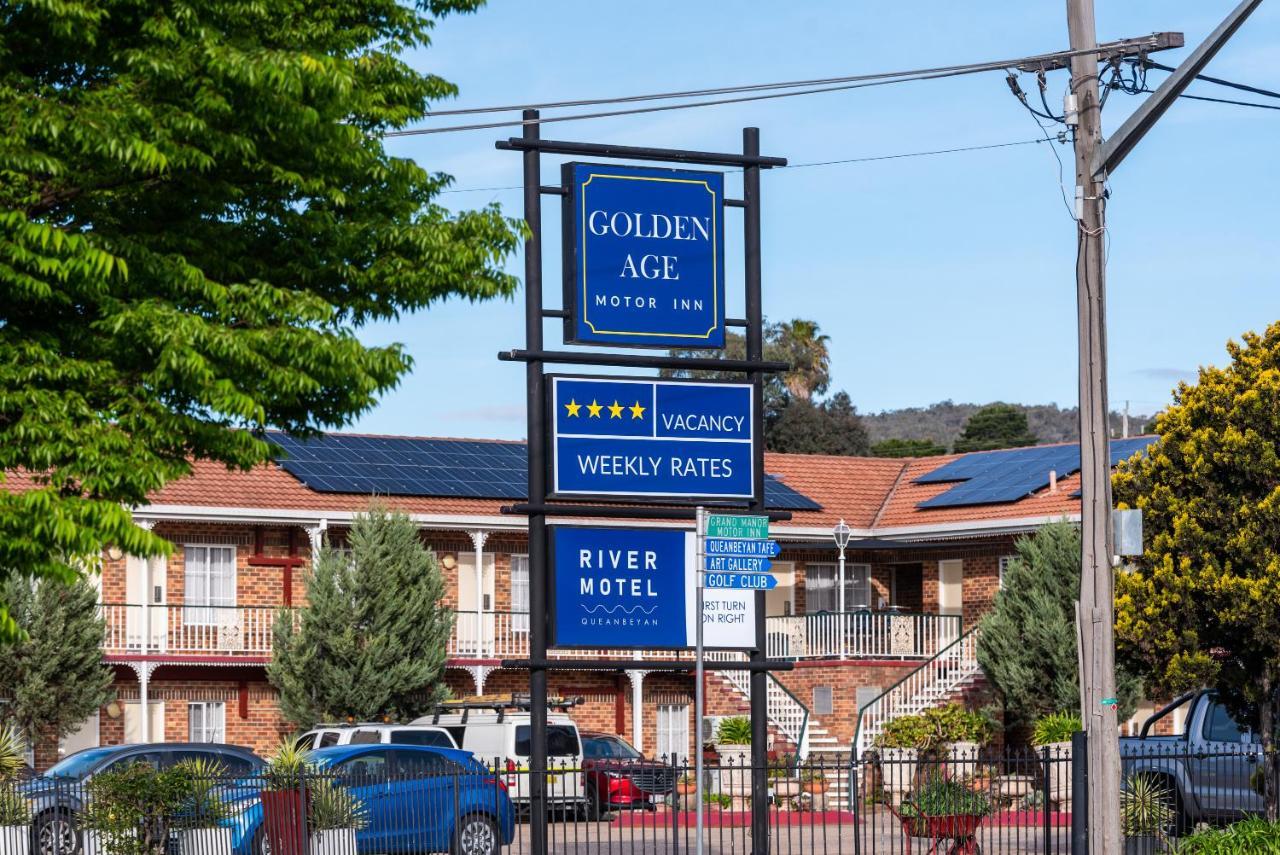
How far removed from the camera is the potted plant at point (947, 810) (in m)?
20.5

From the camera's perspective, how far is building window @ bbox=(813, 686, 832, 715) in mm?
Result: 39844

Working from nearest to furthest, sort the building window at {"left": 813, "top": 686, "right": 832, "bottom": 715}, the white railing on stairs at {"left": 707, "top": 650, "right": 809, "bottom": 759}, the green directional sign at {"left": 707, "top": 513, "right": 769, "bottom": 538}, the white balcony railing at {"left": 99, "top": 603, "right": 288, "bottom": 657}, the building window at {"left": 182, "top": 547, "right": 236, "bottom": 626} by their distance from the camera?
1. the green directional sign at {"left": 707, "top": 513, "right": 769, "bottom": 538}
2. the white balcony railing at {"left": 99, "top": 603, "right": 288, "bottom": 657}
3. the building window at {"left": 182, "top": 547, "right": 236, "bottom": 626}
4. the white railing on stairs at {"left": 707, "top": 650, "right": 809, "bottom": 759}
5. the building window at {"left": 813, "top": 686, "right": 832, "bottom": 715}

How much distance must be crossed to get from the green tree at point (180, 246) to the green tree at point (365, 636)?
792 inches

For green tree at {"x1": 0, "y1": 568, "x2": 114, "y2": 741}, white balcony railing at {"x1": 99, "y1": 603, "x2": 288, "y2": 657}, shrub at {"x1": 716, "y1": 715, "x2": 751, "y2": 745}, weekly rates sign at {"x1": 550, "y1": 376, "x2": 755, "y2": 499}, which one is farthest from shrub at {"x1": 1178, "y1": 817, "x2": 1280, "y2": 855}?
white balcony railing at {"x1": 99, "y1": 603, "x2": 288, "y2": 657}

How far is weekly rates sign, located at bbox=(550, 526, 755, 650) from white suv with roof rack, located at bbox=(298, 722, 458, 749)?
13467 mm

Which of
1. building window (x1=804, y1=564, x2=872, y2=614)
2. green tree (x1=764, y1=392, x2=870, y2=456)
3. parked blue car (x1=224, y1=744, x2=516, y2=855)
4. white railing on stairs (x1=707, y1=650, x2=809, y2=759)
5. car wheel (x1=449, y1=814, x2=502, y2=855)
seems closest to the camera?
parked blue car (x1=224, y1=744, x2=516, y2=855)

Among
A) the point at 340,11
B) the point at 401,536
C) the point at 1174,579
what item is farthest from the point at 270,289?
the point at 401,536

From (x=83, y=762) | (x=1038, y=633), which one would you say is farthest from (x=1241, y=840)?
(x=1038, y=633)

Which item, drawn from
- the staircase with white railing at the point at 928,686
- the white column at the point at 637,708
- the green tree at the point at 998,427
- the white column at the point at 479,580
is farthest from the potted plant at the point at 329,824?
the green tree at the point at 998,427

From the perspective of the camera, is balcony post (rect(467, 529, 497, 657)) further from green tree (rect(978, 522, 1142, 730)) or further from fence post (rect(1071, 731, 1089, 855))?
fence post (rect(1071, 731, 1089, 855))

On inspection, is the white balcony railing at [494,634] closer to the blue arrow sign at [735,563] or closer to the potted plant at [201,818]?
the potted plant at [201,818]

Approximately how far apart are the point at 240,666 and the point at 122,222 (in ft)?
78.2

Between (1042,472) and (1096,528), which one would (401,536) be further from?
(1096,528)

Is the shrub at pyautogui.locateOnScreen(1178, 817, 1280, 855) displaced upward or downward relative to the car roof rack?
downward
